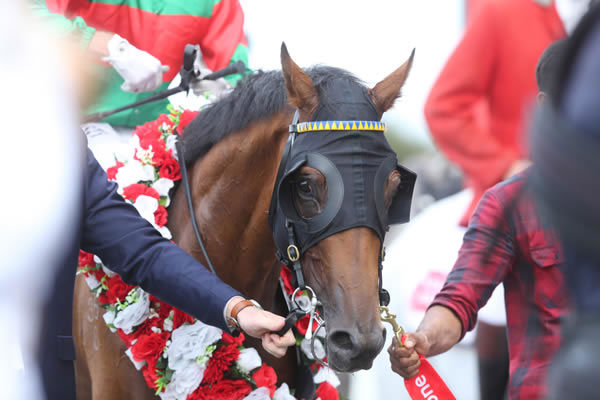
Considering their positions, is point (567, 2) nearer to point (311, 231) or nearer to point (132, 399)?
point (311, 231)

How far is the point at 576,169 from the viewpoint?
31.4 inches

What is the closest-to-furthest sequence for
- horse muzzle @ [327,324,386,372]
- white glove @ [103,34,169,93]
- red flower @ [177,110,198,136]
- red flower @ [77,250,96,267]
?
horse muzzle @ [327,324,386,372]
red flower @ [77,250,96,267]
red flower @ [177,110,198,136]
white glove @ [103,34,169,93]

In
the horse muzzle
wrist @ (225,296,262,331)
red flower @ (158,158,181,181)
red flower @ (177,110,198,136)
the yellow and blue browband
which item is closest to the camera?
the horse muzzle

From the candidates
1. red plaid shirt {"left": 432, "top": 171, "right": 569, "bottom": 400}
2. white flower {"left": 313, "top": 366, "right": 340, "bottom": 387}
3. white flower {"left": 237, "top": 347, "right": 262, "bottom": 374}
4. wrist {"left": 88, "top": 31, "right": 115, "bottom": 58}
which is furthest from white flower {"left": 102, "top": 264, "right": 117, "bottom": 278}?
red plaid shirt {"left": 432, "top": 171, "right": 569, "bottom": 400}

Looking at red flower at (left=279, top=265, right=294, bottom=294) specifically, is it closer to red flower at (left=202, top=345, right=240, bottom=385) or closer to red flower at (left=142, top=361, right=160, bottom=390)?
red flower at (left=202, top=345, right=240, bottom=385)

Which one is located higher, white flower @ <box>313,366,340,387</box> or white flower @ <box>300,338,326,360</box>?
white flower @ <box>300,338,326,360</box>

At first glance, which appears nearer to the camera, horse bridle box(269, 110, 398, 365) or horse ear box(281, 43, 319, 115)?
horse bridle box(269, 110, 398, 365)

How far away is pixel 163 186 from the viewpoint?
107 inches

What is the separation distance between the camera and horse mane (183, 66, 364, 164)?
2.38 m

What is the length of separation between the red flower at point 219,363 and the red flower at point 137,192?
0.65 metres

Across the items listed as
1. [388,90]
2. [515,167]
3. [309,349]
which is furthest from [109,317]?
[515,167]

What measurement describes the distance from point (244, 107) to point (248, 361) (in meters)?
0.91

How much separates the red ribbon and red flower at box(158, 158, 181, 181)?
3.73 feet

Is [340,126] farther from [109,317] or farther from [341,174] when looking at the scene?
[109,317]
